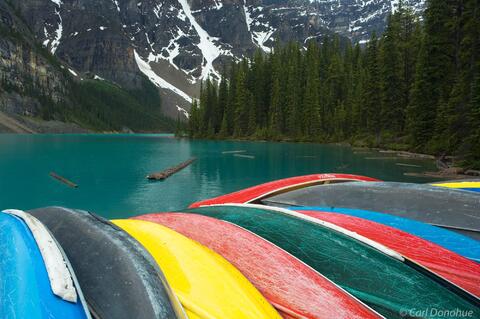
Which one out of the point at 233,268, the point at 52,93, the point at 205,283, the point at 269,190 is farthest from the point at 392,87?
the point at 52,93

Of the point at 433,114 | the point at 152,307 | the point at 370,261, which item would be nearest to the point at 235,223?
the point at 370,261

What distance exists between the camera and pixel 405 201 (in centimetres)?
558

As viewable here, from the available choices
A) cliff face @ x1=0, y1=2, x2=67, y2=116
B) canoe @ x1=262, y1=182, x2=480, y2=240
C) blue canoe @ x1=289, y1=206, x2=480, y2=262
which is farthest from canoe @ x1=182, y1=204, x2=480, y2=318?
cliff face @ x1=0, y1=2, x2=67, y2=116

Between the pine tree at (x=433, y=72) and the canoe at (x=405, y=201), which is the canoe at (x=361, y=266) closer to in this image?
the canoe at (x=405, y=201)

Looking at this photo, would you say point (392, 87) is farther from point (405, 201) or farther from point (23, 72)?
point (23, 72)

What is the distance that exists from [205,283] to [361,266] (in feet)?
5.15

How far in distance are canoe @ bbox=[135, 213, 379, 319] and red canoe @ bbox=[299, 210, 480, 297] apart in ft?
3.90

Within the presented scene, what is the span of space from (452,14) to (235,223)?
34708 mm

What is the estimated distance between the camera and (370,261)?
3039 millimetres

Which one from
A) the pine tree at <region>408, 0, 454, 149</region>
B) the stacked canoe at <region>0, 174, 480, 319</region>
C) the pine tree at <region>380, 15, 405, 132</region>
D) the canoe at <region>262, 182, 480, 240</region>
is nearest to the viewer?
the stacked canoe at <region>0, 174, 480, 319</region>

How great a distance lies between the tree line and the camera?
79.2 feet

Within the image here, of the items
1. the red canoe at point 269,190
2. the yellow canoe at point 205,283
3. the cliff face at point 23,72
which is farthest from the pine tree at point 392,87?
the cliff face at point 23,72

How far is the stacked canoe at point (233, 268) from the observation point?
74.3 inches

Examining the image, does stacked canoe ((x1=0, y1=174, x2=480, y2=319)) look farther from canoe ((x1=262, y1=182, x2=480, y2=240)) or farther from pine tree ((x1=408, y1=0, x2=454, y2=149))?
pine tree ((x1=408, y1=0, x2=454, y2=149))
